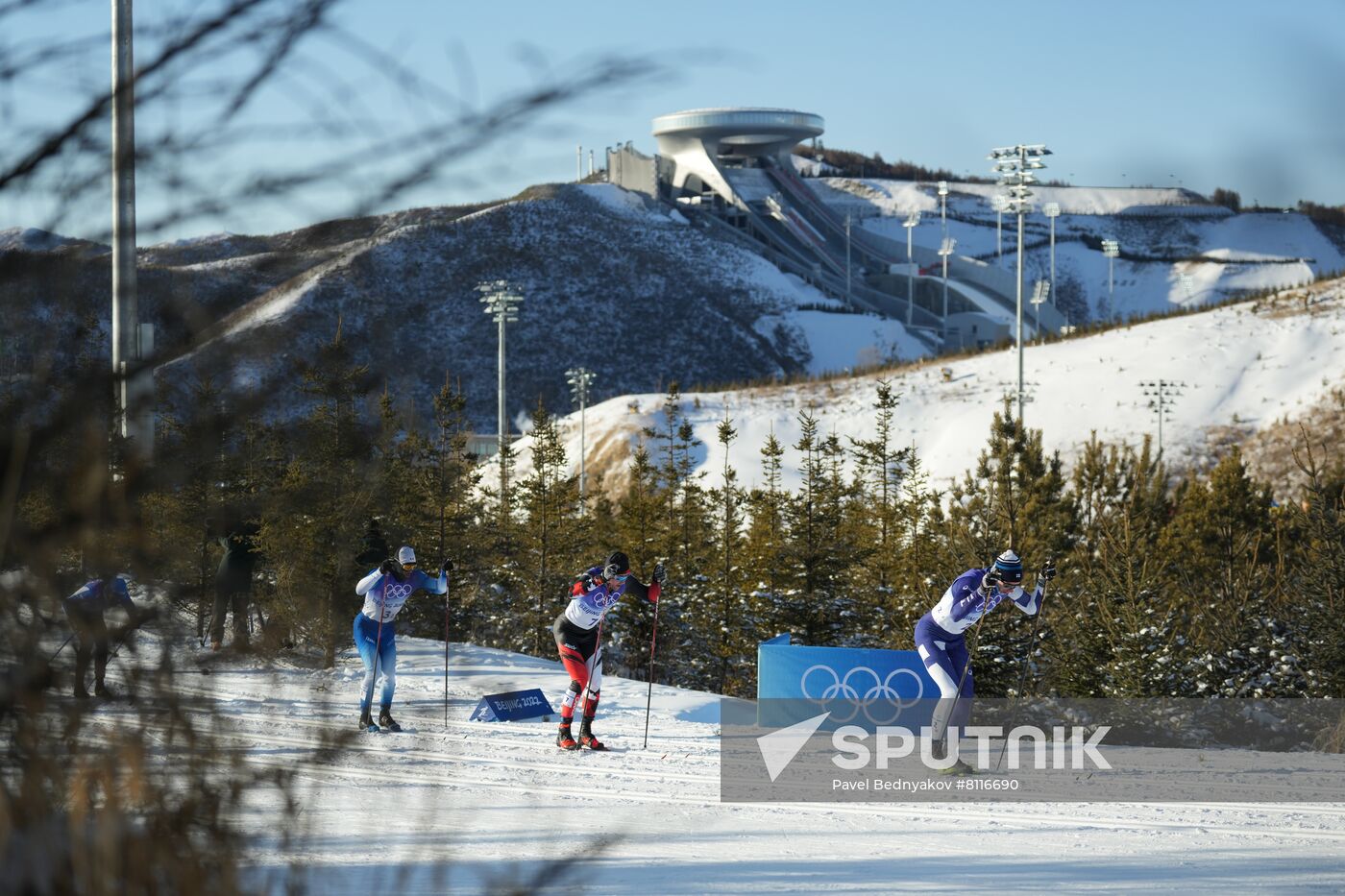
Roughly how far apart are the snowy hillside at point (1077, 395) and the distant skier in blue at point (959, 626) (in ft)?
119

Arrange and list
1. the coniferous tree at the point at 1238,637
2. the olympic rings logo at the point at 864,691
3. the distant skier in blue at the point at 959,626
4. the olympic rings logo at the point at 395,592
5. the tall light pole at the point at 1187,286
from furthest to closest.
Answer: the tall light pole at the point at 1187,286 < the coniferous tree at the point at 1238,637 < the olympic rings logo at the point at 864,691 < the olympic rings logo at the point at 395,592 < the distant skier in blue at the point at 959,626

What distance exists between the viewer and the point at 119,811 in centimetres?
166

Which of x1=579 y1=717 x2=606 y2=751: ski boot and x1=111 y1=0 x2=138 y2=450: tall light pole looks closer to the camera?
x1=111 y1=0 x2=138 y2=450: tall light pole

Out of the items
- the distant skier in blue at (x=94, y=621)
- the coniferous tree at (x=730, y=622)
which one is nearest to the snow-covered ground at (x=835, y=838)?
the distant skier in blue at (x=94, y=621)

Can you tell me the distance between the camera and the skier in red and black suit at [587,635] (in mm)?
11789

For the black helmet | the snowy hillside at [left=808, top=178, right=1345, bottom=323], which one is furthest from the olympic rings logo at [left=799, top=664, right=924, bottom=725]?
the snowy hillside at [left=808, top=178, right=1345, bottom=323]

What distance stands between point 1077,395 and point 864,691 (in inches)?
1655

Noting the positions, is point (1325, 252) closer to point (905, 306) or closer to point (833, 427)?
point (905, 306)

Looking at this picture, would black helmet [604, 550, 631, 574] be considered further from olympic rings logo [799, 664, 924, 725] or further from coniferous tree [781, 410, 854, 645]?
coniferous tree [781, 410, 854, 645]

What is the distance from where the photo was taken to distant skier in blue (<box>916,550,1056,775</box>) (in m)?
10.8

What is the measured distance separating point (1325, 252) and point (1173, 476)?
11713 cm

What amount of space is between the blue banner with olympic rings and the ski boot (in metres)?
2.14

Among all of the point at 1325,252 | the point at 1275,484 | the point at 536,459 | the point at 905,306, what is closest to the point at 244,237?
the point at 536,459

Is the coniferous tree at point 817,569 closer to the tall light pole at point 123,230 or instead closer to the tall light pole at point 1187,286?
the tall light pole at point 123,230
